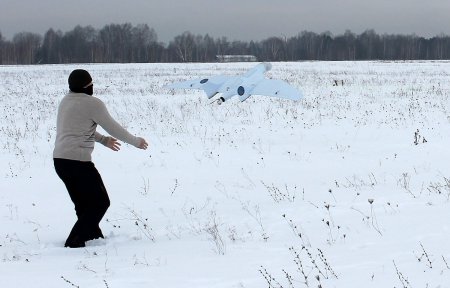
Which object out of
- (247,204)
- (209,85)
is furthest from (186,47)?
(247,204)

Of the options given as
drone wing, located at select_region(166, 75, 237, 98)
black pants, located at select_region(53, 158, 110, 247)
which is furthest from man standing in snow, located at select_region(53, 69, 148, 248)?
drone wing, located at select_region(166, 75, 237, 98)

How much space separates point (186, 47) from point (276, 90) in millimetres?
103711

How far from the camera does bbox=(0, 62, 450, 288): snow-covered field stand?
3846 millimetres

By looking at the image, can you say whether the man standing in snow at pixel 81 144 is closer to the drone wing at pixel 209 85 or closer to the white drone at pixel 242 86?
the white drone at pixel 242 86

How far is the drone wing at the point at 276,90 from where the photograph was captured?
33.4ft

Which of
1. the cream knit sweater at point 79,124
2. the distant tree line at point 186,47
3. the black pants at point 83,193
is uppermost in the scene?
the distant tree line at point 186,47

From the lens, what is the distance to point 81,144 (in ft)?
16.1

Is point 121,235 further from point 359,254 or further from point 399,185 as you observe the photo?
point 399,185

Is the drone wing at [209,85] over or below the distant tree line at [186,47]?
below

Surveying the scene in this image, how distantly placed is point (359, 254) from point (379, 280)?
2.19 ft

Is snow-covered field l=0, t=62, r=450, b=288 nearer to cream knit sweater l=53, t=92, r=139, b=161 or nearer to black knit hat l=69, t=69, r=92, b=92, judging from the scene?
cream knit sweater l=53, t=92, r=139, b=161

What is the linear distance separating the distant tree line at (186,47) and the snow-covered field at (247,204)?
87684 mm

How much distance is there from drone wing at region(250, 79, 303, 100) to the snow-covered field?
1016 mm

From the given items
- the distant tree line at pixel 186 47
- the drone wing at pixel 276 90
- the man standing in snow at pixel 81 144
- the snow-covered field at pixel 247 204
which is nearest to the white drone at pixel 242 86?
the drone wing at pixel 276 90
